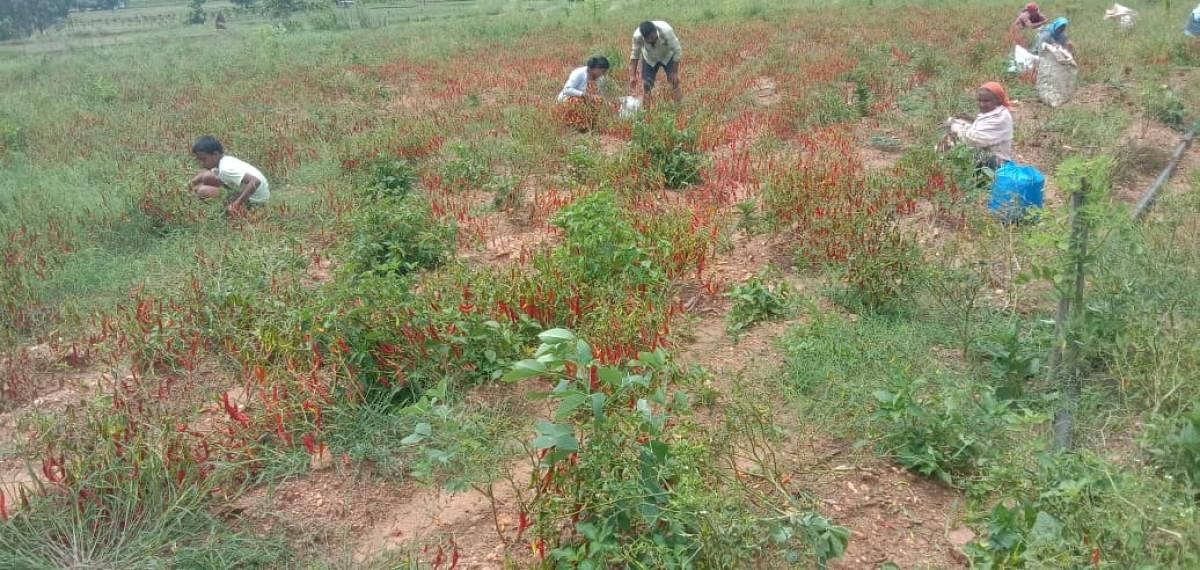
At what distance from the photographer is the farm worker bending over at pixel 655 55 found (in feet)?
29.6

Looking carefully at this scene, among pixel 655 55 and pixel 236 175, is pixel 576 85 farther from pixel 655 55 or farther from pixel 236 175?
pixel 236 175

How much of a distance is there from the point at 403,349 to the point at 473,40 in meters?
13.3

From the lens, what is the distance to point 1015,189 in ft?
17.6

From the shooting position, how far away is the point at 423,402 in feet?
9.30

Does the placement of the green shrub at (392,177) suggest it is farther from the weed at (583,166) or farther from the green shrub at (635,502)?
the green shrub at (635,502)

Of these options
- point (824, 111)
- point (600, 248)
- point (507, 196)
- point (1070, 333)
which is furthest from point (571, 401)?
point (824, 111)

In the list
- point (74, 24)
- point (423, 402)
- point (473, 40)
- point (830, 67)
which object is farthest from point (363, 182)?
point (74, 24)

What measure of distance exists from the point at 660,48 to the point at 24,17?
22.5m

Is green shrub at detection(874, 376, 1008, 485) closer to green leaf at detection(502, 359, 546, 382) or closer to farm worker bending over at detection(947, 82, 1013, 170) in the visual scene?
green leaf at detection(502, 359, 546, 382)

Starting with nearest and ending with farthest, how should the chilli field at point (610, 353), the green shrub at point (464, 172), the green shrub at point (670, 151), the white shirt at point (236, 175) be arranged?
the chilli field at point (610, 353), the white shirt at point (236, 175), the green shrub at point (670, 151), the green shrub at point (464, 172)

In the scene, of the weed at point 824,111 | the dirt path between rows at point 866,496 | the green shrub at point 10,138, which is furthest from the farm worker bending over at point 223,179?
the weed at point 824,111

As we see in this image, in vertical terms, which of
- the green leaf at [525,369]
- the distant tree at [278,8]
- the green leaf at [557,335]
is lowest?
the green leaf at [525,369]

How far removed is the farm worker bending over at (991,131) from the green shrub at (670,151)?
7.19 ft

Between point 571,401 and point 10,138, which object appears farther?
point 10,138
